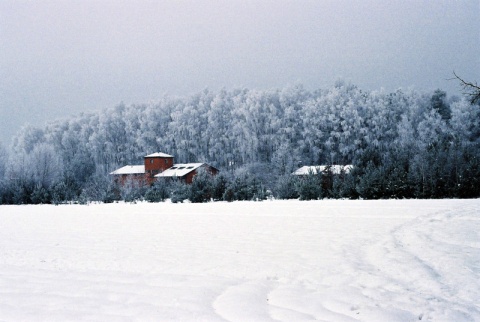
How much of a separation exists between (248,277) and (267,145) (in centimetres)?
5321

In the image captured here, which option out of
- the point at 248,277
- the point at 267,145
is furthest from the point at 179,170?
the point at 248,277

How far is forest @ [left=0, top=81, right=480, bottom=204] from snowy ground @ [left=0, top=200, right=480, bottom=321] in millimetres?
14881

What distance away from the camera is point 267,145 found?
5822 cm

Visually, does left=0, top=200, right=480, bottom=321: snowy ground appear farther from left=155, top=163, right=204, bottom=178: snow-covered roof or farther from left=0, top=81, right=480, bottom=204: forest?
left=155, top=163, right=204, bottom=178: snow-covered roof

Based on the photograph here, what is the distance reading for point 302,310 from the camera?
12.9 feet

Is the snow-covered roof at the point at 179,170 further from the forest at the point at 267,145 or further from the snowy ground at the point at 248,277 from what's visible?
the snowy ground at the point at 248,277

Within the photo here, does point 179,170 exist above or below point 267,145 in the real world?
below

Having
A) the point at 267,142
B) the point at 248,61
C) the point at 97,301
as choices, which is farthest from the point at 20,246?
the point at 248,61

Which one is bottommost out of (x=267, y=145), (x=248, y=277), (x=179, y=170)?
(x=248, y=277)

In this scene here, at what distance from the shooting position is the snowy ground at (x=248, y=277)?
3.92 m

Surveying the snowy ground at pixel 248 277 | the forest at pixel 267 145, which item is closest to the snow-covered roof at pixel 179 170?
the forest at pixel 267 145

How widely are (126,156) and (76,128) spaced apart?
15108 millimetres

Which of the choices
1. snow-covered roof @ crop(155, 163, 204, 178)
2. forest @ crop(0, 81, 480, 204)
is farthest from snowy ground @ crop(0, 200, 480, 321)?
snow-covered roof @ crop(155, 163, 204, 178)

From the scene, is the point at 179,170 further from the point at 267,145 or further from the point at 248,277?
the point at 248,277
